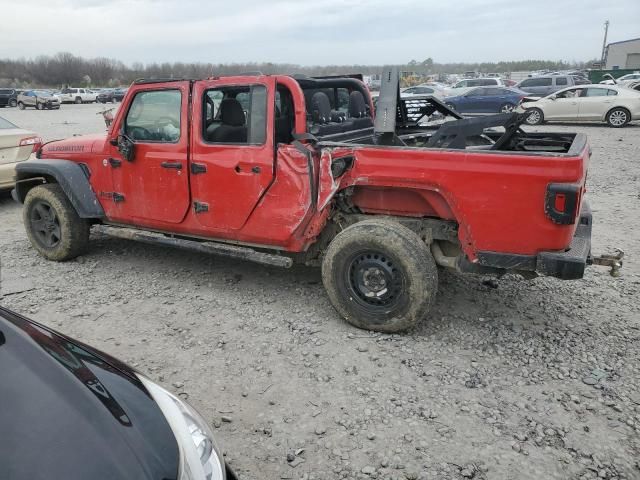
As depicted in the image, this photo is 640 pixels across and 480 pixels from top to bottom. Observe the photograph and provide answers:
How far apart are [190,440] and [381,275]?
2.21 metres

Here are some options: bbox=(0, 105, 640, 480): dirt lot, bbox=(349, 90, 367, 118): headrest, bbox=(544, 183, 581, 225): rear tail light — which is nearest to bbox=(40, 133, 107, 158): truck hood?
bbox=(0, 105, 640, 480): dirt lot

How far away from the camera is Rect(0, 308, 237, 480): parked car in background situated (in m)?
1.59

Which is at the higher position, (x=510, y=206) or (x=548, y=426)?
(x=510, y=206)

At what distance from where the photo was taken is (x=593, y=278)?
4902 millimetres

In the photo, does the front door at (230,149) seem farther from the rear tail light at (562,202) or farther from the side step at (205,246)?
the rear tail light at (562,202)

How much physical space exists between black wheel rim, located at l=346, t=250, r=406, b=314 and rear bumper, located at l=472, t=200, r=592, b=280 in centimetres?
51

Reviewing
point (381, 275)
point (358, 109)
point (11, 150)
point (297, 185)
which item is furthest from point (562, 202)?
point (11, 150)

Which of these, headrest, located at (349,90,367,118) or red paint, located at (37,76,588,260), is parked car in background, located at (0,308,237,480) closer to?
red paint, located at (37,76,588,260)

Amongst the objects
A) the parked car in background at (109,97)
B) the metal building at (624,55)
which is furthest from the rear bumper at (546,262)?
the metal building at (624,55)

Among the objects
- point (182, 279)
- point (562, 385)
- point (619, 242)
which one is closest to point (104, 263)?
point (182, 279)

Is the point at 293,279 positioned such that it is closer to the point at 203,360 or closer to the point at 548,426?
the point at 203,360

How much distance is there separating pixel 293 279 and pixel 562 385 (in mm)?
2515

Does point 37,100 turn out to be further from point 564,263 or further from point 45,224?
point 564,263

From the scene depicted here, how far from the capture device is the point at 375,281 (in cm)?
392
